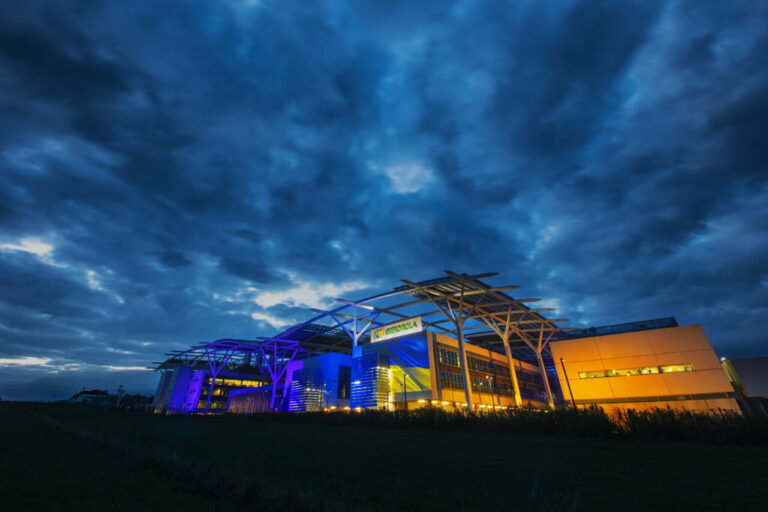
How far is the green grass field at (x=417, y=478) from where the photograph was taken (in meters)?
5.78

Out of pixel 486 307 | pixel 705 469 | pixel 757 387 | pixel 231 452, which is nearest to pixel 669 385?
pixel 757 387

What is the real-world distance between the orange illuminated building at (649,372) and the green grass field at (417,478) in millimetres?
28579

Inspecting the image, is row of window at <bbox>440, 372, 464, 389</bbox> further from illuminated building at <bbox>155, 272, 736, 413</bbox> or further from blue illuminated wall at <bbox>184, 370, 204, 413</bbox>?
blue illuminated wall at <bbox>184, 370, 204, 413</bbox>

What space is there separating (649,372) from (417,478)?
42.0m

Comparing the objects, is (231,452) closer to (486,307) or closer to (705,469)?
(705,469)

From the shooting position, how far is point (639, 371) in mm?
36375

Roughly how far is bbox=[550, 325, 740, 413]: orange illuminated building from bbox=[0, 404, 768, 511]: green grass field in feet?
93.8

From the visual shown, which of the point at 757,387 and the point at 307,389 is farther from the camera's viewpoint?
the point at 307,389

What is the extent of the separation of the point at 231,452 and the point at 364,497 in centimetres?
802

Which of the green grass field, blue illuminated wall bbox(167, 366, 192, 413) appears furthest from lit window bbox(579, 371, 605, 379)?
blue illuminated wall bbox(167, 366, 192, 413)

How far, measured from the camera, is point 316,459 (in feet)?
34.5

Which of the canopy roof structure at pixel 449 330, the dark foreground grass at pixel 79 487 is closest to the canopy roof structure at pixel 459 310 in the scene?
the canopy roof structure at pixel 449 330

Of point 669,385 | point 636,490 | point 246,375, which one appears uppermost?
point 246,375

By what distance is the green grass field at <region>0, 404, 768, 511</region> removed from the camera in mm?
5781
